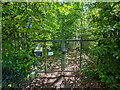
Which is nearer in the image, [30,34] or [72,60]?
[30,34]

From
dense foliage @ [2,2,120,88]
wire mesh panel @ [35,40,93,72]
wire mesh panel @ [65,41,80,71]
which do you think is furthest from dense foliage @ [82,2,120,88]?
wire mesh panel @ [65,41,80,71]

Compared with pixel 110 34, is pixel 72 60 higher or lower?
lower

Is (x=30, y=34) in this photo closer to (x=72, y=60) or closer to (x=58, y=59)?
(x=58, y=59)

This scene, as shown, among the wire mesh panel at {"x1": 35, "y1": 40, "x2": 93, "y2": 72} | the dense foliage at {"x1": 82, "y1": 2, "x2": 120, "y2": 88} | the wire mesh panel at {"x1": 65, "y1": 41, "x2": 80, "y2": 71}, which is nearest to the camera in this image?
the dense foliage at {"x1": 82, "y1": 2, "x2": 120, "y2": 88}

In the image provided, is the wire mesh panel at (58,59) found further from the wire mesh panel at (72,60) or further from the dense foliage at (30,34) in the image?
the dense foliage at (30,34)

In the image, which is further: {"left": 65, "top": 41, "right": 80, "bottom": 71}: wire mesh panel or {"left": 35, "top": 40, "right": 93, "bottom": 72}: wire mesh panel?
{"left": 65, "top": 41, "right": 80, "bottom": 71}: wire mesh panel

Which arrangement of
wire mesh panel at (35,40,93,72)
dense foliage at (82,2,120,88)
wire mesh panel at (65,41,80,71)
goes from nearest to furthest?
dense foliage at (82,2,120,88) < wire mesh panel at (35,40,93,72) < wire mesh panel at (65,41,80,71)

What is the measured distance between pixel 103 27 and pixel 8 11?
2166 millimetres

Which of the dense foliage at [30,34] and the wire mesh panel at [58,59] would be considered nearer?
the dense foliage at [30,34]

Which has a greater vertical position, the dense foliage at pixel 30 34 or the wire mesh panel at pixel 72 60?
the dense foliage at pixel 30 34

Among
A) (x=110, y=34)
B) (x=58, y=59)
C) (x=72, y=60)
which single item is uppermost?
(x=110, y=34)

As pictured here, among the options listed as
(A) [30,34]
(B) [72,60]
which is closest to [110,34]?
(A) [30,34]

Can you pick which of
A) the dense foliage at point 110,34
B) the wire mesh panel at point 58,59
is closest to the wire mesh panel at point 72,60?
the wire mesh panel at point 58,59

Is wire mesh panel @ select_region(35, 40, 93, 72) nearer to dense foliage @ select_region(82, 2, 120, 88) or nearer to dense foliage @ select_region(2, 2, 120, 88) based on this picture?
dense foliage @ select_region(2, 2, 120, 88)
